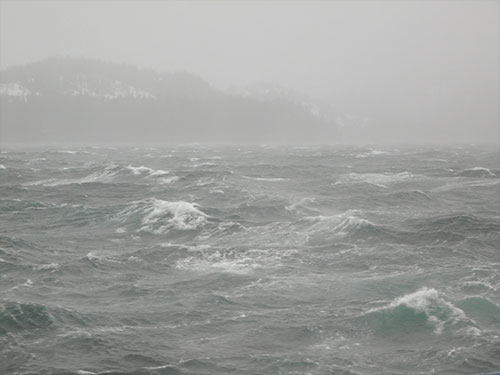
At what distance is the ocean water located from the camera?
24250 millimetres

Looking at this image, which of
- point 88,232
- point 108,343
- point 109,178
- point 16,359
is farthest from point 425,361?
point 109,178

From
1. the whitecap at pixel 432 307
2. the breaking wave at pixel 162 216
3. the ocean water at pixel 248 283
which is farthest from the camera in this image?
the breaking wave at pixel 162 216

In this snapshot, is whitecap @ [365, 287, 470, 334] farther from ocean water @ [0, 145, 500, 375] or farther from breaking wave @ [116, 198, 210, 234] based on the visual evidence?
breaking wave @ [116, 198, 210, 234]

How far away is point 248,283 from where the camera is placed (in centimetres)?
3356

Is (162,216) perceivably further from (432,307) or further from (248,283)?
(432,307)

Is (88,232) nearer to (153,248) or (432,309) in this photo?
(153,248)

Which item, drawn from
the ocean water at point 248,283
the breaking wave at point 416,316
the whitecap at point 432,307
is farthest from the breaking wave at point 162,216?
the breaking wave at point 416,316

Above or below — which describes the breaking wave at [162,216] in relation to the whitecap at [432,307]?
above

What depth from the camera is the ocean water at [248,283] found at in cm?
2425

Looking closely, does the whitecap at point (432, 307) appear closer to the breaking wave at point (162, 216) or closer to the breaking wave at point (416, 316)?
the breaking wave at point (416, 316)

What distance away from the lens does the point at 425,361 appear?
2403 centimetres

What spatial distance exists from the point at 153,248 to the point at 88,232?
818 cm

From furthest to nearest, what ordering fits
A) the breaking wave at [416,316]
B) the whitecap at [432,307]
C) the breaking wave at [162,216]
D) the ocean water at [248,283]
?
the breaking wave at [162,216] < the whitecap at [432,307] < the breaking wave at [416,316] < the ocean water at [248,283]

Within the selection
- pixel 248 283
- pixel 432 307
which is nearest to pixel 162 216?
pixel 248 283
